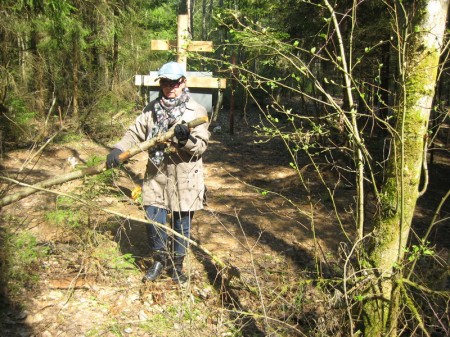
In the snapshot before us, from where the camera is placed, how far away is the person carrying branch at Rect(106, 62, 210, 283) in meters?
3.75

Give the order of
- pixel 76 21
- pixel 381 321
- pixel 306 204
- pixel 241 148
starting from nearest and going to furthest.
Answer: pixel 381 321, pixel 306 204, pixel 76 21, pixel 241 148

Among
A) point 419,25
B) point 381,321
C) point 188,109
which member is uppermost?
point 419,25

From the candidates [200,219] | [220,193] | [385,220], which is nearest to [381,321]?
[385,220]

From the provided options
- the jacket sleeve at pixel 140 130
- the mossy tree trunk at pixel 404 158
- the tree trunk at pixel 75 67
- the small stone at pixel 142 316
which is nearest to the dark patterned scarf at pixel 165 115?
the jacket sleeve at pixel 140 130

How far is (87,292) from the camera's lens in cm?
399

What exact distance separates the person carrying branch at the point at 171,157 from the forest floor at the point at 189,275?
0.41 meters

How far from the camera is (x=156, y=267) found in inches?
161

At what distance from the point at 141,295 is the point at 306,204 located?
4.12m

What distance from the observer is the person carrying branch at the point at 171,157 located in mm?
3746

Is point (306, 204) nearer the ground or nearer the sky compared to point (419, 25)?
nearer the ground

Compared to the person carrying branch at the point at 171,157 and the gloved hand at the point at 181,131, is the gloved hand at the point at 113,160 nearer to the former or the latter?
the person carrying branch at the point at 171,157

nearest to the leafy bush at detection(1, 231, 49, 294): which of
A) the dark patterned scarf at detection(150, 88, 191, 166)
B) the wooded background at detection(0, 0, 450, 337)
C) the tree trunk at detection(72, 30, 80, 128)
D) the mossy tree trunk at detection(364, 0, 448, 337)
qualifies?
the wooded background at detection(0, 0, 450, 337)

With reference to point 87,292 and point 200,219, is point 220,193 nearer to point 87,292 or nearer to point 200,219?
point 200,219

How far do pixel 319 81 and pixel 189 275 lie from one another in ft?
17.1
